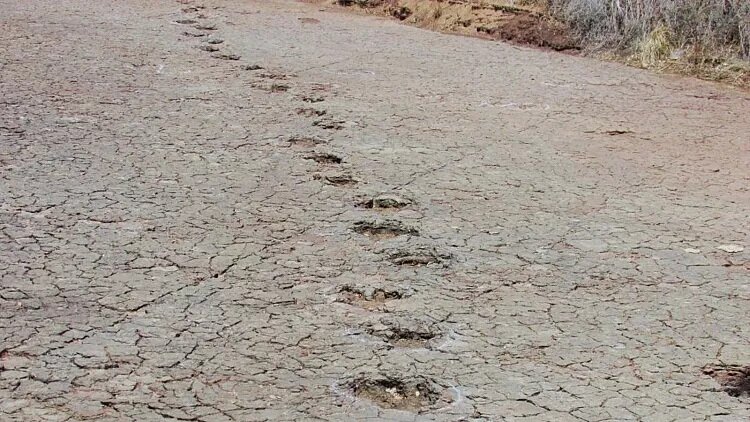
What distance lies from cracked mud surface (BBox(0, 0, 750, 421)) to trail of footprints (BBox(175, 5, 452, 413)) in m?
0.02

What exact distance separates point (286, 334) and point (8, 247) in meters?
1.25

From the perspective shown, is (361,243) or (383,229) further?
(383,229)

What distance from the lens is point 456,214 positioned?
14.7ft

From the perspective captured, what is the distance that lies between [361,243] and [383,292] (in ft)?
1.60

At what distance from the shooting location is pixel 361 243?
409cm

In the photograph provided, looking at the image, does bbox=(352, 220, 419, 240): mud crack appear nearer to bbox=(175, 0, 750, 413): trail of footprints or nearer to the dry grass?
bbox=(175, 0, 750, 413): trail of footprints

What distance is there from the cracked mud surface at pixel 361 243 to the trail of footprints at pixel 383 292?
2cm

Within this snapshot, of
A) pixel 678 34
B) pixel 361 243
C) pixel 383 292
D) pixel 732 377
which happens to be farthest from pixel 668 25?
pixel 732 377

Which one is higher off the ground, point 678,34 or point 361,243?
point 678,34

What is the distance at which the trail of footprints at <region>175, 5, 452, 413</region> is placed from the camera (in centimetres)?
294

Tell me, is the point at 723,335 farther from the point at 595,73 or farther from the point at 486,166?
the point at 595,73

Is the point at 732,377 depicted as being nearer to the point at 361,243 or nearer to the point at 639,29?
the point at 361,243

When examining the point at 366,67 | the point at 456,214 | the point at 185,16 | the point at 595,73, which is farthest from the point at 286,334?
the point at 185,16

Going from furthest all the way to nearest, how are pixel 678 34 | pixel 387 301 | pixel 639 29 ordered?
pixel 639 29
pixel 678 34
pixel 387 301
